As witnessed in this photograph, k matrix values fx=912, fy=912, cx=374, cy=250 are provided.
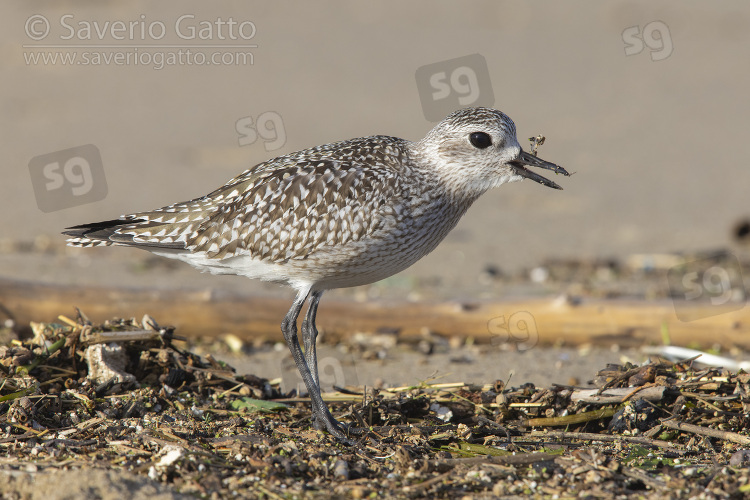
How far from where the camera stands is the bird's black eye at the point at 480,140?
621cm

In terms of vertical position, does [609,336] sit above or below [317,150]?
below

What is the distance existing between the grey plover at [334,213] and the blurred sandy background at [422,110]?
122 inches

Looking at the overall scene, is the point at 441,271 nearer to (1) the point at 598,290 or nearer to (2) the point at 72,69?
(1) the point at 598,290

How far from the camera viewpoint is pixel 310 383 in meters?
5.82

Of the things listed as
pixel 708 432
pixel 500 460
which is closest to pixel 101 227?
pixel 500 460

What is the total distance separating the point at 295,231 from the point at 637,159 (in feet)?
30.1

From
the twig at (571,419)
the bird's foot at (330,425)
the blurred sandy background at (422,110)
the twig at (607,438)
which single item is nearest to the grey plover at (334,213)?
the bird's foot at (330,425)

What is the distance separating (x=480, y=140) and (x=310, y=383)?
6.56 ft

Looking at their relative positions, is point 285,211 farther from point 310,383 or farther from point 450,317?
point 450,317

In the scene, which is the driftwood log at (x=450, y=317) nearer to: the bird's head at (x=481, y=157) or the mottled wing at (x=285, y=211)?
the mottled wing at (x=285, y=211)

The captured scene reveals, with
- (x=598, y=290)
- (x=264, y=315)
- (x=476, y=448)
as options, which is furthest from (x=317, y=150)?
(x=598, y=290)

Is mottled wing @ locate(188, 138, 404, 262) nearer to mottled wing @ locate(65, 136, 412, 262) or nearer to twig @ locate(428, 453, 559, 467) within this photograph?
mottled wing @ locate(65, 136, 412, 262)

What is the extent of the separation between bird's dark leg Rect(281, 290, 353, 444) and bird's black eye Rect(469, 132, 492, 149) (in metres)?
1.53

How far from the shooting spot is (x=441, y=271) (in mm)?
10234
